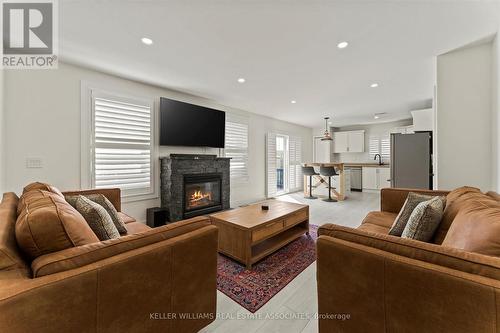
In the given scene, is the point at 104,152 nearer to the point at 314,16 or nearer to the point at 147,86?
the point at 147,86

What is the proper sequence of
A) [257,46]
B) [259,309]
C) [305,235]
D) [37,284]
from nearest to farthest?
[37,284] < [259,309] < [257,46] < [305,235]

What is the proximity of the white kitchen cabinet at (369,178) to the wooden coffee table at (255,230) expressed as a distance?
507 cm

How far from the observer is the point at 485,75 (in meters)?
2.45

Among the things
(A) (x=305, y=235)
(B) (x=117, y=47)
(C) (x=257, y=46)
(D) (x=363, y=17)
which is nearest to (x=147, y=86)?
(B) (x=117, y=47)

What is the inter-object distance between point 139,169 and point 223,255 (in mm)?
2004

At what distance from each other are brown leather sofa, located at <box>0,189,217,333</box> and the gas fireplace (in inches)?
96.6

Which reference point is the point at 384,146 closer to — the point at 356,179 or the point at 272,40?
the point at 356,179

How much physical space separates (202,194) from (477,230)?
368cm

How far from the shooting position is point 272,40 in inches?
87.6

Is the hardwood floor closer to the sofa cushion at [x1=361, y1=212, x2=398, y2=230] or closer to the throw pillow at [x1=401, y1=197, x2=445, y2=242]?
the sofa cushion at [x1=361, y1=212, x2=398, y2=230]

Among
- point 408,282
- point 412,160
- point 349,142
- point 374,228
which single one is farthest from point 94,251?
point 349,142

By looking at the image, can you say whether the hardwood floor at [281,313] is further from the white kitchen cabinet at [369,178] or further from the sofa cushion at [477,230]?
the white kitchen cabinet at [369,178]

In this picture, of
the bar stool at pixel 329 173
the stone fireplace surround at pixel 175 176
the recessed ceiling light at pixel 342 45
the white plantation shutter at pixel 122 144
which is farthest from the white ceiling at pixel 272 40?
the bar stool at pixel 329 173

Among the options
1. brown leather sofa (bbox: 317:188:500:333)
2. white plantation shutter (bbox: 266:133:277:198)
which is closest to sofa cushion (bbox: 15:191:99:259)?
brown leather sofa (bbox: 317:188:500:333)
